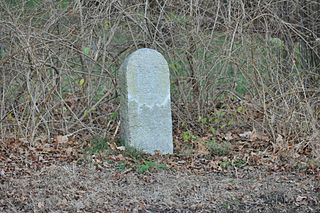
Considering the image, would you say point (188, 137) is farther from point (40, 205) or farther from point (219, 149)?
point (40, 205)

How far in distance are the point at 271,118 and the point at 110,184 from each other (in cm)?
262

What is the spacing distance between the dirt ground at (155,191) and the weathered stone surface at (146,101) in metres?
0.93

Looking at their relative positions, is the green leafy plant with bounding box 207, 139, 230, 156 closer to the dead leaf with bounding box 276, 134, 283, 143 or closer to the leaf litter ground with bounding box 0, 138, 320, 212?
the leaf litter ground with bounding box 0, 138, 320, 212

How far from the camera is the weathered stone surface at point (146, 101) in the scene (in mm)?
7496

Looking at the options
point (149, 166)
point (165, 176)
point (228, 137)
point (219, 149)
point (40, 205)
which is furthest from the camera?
point (228, 137)

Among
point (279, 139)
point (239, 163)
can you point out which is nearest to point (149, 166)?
point (239, 163)

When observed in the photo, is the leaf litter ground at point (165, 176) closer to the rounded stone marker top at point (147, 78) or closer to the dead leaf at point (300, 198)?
the dead leaf at point (300, 198)

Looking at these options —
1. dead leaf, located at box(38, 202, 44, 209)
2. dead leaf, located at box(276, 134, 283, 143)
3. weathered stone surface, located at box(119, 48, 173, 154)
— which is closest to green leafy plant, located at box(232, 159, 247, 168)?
dead leaf, located at box(276, 134, 283, 143)

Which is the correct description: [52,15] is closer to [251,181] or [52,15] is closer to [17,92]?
[17,92]

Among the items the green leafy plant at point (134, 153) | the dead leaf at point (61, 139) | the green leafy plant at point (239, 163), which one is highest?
the dead leaf at point (61, 139)

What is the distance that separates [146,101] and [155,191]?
5.70 feet

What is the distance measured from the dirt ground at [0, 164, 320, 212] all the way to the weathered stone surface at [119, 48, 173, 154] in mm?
935

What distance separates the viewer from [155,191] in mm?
5996

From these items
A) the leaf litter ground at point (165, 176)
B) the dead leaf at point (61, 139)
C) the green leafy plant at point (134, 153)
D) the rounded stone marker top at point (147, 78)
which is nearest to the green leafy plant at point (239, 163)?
the leaf litter ground at point (165, 176)
